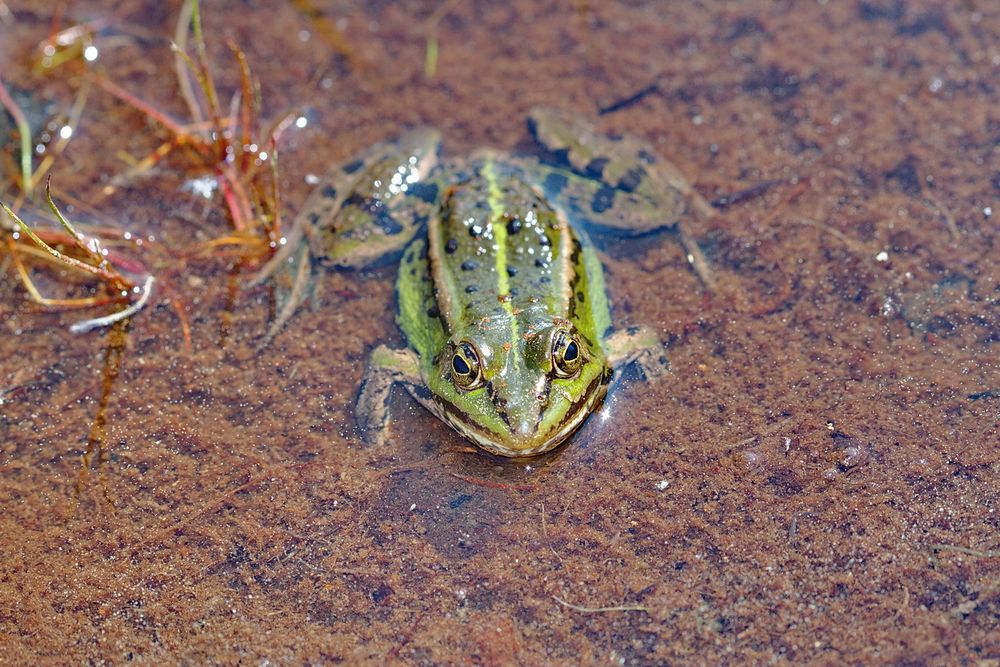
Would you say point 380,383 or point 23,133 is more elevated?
point 23,133

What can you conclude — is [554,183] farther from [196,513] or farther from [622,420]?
[196,513]

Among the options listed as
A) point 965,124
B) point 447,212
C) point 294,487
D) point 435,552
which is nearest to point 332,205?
point 447,212

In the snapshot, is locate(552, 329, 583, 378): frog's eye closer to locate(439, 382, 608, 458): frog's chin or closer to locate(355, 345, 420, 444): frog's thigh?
locate(439, 382, 608, 458): frog's chin

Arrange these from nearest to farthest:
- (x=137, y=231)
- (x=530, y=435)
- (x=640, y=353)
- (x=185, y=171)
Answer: (x=530, y=435)
(x=640, y=353)
(x=137, y=231)
(x=185, y=171)

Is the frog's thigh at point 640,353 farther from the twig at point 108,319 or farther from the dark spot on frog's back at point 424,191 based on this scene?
the twig at point 108,319

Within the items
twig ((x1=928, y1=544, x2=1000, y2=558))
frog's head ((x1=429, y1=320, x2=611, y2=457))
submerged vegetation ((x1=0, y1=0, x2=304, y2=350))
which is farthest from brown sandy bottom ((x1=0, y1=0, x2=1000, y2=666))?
frog's head ((x1=429, y1=320, x2=611, y2=457))

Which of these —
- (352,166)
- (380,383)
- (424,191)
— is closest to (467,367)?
(380,383)

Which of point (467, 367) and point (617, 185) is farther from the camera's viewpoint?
point (617, 185)
